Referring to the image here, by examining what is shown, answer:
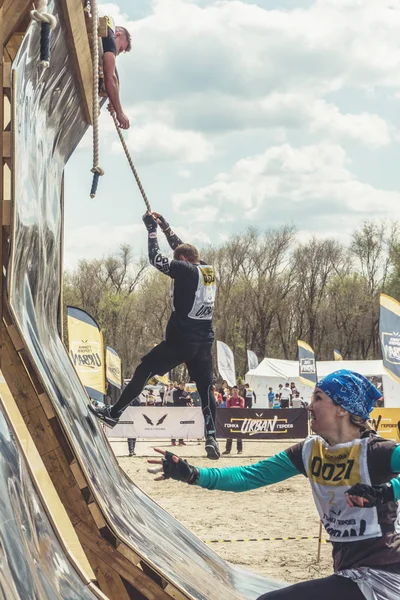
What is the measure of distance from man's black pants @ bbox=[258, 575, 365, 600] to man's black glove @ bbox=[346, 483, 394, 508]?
332 millimetres

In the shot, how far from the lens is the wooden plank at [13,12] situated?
3461mm

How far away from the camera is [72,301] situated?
1852 inches

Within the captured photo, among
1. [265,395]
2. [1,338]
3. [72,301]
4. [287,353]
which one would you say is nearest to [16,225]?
[1,338]

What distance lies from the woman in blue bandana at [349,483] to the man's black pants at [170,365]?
1909 millimetres

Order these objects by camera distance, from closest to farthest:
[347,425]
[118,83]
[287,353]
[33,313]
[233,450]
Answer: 1. [347,425]
2. [33,313]
3. [118,83]
4. [233,450]
5. [287,353]

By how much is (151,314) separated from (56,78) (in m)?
44.9

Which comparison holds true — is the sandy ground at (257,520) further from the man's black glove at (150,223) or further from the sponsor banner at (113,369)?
the sponsor banner at (113,369)

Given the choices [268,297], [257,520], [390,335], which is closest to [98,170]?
[257,520]

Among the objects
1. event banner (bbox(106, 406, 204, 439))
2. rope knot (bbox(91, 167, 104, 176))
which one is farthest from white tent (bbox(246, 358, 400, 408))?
rope knot (bbox(91, 167, 104, 176))

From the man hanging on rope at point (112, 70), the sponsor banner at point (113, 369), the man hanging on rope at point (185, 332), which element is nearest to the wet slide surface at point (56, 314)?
the man hanging on rope at point (112, 70)

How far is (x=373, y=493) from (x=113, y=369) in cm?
1624

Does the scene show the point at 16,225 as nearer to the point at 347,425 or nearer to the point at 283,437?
the point at 347,425

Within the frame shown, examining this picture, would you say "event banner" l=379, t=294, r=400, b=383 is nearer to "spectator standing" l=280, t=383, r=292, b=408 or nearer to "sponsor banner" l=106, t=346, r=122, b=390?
"sponsor banner" l=106, t=346, r=122, b=390

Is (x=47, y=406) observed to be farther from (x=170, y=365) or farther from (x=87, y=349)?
(x=87, y=349)
